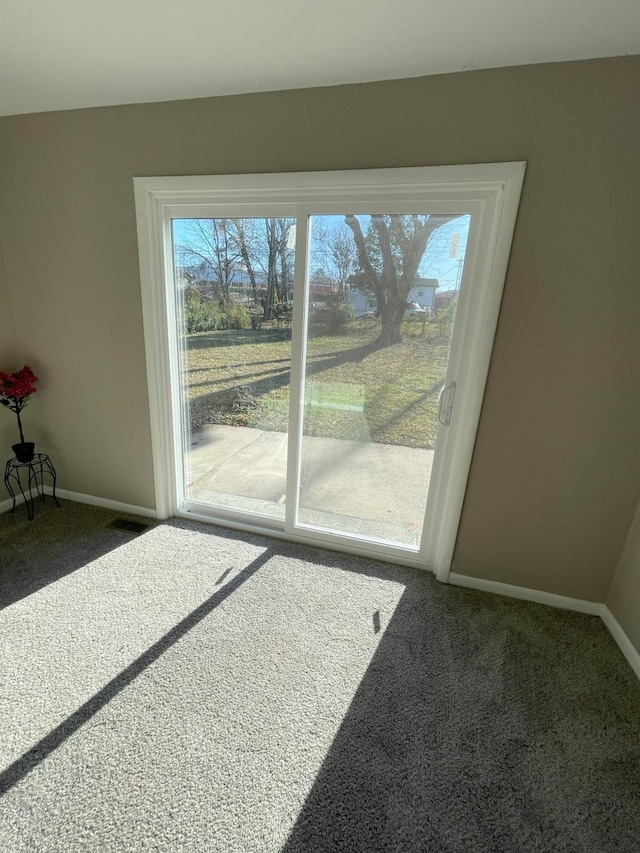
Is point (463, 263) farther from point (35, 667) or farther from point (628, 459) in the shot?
point (35, 667)

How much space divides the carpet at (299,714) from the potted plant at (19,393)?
67 cm

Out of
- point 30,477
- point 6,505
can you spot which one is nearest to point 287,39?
point 30,477

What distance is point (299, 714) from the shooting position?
1.38 meters

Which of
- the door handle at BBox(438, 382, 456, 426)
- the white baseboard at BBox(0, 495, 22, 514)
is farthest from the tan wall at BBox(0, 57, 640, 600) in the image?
the white baseboard at BBox(0, 495, 22, 514)

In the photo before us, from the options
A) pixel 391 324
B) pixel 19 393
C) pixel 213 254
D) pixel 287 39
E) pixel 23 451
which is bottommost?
pixel 23 451

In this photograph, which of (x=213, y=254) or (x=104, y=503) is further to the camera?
(x=104, y=503)

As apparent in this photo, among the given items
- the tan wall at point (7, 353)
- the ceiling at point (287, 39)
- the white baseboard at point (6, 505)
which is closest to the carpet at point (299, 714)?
the white baseboard at point (6, 505)

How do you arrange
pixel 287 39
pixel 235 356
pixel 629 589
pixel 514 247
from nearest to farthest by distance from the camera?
pixel 287 39, pixel 514 247, pixel 629 589, pixel 235 356

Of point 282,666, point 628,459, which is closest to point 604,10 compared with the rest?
point 628,459

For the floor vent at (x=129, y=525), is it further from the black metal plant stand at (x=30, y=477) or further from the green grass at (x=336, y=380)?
the green grass at (x=336, y=380)

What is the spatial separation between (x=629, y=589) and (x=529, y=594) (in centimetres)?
43

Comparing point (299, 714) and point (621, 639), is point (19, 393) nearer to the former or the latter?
point (299, 714)

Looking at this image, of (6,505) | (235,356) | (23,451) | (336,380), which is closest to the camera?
(336,380)

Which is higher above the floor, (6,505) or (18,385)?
(18,385)
